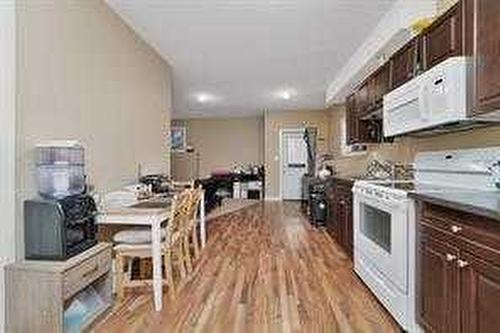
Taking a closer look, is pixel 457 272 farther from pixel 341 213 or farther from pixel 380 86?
pixel 341 213

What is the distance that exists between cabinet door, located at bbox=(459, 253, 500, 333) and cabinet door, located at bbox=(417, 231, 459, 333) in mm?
79

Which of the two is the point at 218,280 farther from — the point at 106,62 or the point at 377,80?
the point at 377,80

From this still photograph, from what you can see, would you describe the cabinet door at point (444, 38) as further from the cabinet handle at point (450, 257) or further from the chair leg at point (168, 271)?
the chair leg at point (168, 271)

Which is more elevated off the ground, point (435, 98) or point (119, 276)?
point (435, 98)

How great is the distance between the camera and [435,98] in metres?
2.70

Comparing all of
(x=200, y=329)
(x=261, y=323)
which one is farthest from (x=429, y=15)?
(x=200, y=329)

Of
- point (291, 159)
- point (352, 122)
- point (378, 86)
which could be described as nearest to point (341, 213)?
point (352, 122)

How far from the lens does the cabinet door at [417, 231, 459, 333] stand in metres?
2.06

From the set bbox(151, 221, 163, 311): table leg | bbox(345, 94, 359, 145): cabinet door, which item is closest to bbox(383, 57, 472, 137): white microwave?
bbox(345, 94, 359, 145): cabinet door

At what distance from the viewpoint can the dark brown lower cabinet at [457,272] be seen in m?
1.74

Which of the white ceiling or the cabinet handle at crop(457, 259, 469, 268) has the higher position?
the white ceiling

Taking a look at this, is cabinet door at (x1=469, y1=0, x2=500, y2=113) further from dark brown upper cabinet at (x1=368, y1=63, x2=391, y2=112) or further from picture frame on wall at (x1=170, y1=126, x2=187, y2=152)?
picture frame on wall at (x1=170, y1=126, x2=187, y2=152)

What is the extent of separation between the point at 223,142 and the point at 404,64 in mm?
9941

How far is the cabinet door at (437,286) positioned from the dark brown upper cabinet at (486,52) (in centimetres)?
81
